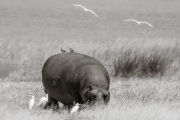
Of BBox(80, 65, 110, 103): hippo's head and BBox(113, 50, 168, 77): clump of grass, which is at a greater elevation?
BBox(80, 65, 110, 103): hippo's head

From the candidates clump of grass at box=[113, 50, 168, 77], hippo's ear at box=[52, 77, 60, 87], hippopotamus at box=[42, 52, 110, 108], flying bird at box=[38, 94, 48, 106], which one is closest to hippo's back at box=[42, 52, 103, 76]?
hippopotamus at box=[42, 52, 110, 108]

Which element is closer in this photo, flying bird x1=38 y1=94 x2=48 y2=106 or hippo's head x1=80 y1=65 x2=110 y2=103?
hippo's head x1=80 y1=65 x2=110 y2=103

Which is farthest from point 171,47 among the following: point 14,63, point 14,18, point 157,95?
point 14,18

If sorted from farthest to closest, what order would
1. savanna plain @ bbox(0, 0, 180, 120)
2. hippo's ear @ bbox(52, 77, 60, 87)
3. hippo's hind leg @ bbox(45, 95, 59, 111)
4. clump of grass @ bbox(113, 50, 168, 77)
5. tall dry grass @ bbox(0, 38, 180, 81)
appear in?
tall dry grass @ bbox(0, 38, 180, 81) < clump of grass @ bbox(113, 50, 168, 77) < hippo's hind leg @ bbox(45, 95, 59, 111) < hippo's ear @ bbox(52, 77, 60, 87) < savanna plain @ bbox(0, 0, 180, 120)

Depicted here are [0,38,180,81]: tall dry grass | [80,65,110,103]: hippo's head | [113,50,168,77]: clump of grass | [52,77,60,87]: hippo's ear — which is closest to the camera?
[80,65,110,103]: hippo's head

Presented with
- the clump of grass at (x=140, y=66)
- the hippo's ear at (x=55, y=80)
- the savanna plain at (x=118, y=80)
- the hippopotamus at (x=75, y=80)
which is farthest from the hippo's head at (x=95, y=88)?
the clump of grass at (x=140, y=66)

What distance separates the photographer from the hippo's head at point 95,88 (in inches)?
348

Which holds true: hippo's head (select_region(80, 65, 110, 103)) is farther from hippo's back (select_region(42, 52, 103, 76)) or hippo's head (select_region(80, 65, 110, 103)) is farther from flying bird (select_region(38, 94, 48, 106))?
flying bird (select_region(38, 94, 48, 106))

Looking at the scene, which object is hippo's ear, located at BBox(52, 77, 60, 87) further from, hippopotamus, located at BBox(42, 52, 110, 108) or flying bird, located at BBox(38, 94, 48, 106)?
flying bird, located at BBox(38, 94, 48, 106)

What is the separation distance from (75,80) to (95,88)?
2.29 ft

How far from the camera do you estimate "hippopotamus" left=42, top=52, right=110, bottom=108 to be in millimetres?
8938

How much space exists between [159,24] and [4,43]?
3259 centimetres

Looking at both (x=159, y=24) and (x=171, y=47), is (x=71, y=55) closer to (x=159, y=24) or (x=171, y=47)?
(x=171, y=47)

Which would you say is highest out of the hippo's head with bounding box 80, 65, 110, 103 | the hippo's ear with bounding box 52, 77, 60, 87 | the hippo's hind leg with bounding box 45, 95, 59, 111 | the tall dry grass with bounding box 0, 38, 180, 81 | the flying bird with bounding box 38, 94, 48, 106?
the hippo's head with bounding box 80, 65, 110, 103
